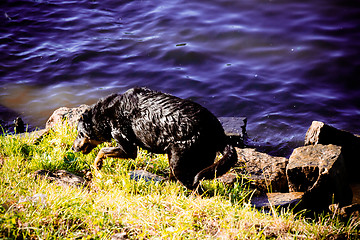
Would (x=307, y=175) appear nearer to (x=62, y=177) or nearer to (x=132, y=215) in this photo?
(x=132, y=215)

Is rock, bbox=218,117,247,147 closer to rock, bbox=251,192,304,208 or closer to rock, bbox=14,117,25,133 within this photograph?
rock, bbox=251,192,304,208

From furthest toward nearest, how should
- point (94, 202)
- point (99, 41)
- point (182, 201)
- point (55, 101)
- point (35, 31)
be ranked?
point (35, 31), point (99, 41), point (55, 101), point (182, 201), point (94, 202)

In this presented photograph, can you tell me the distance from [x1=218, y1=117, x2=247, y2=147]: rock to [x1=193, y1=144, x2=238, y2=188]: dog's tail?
2829 millimetres

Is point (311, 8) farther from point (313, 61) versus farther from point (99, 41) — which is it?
point (99, 41)

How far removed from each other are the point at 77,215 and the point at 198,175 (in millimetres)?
1530

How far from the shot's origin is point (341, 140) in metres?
6.34

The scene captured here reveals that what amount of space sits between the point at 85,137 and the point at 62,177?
78cm

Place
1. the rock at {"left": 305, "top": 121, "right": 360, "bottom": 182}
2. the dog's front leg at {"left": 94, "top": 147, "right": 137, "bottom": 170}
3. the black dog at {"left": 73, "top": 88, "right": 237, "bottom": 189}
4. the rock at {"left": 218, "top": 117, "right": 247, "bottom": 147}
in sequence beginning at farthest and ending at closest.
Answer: the rock at {"left": 218, "top": 117, "right": 247, "bottom": 147}, the rock at {"left": 305, "top": 121, "right": 360, "bottom": 182}, the dog's front leg at {"left": 94, "top": 147, "right": 137, "bottom": 170}, the black dog at {"left": 73, "top": 88, "right": 237, "bottom": 189}

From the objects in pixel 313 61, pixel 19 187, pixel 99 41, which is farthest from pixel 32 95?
pixel 313 61

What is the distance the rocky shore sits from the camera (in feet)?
16.4

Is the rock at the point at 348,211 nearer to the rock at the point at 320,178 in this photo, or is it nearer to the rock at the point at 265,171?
the rock at the point at 320,178

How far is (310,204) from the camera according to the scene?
200 inches

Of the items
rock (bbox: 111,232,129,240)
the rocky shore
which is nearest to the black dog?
the rocky shore

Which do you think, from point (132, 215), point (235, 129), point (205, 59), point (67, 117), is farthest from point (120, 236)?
point (205, 59)
